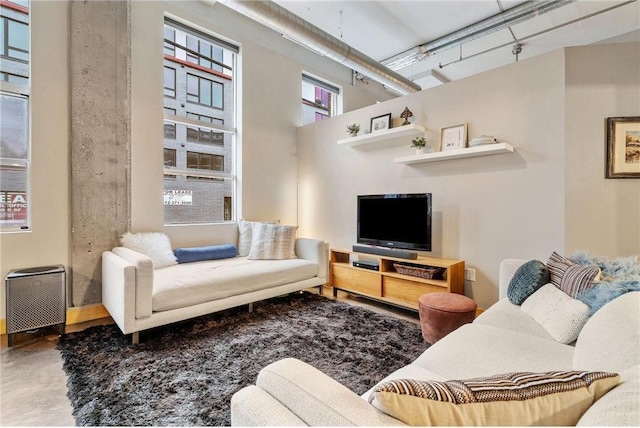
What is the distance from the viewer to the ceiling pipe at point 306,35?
2.91m

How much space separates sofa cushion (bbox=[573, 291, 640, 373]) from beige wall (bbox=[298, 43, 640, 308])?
1582 mm

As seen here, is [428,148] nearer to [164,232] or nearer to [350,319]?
[350,319]

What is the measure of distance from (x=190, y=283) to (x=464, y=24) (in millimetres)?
4385

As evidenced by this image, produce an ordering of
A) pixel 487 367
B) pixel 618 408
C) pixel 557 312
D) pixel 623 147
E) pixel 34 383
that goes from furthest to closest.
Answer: pixel 623 147
pixel 34 383
pixel 557 312
pixel 487 367
pixel 618 408

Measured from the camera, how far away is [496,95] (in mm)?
2977

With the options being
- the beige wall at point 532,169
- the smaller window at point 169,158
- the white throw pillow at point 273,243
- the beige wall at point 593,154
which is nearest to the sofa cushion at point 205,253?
the white throw pillow at point 273,243

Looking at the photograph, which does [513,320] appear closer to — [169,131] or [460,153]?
[460,153]

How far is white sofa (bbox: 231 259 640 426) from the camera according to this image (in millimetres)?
669

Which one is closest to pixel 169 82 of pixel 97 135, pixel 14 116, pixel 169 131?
pixel 169 131

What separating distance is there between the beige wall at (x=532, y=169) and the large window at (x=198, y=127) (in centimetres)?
236

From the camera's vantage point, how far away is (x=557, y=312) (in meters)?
1.63

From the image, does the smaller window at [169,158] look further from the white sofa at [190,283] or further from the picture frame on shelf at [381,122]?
the picture frame on shelf at [381,122]

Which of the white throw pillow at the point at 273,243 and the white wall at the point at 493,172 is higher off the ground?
the white wall at the point at 493,172

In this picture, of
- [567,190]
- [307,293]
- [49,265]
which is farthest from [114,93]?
[567,190]
